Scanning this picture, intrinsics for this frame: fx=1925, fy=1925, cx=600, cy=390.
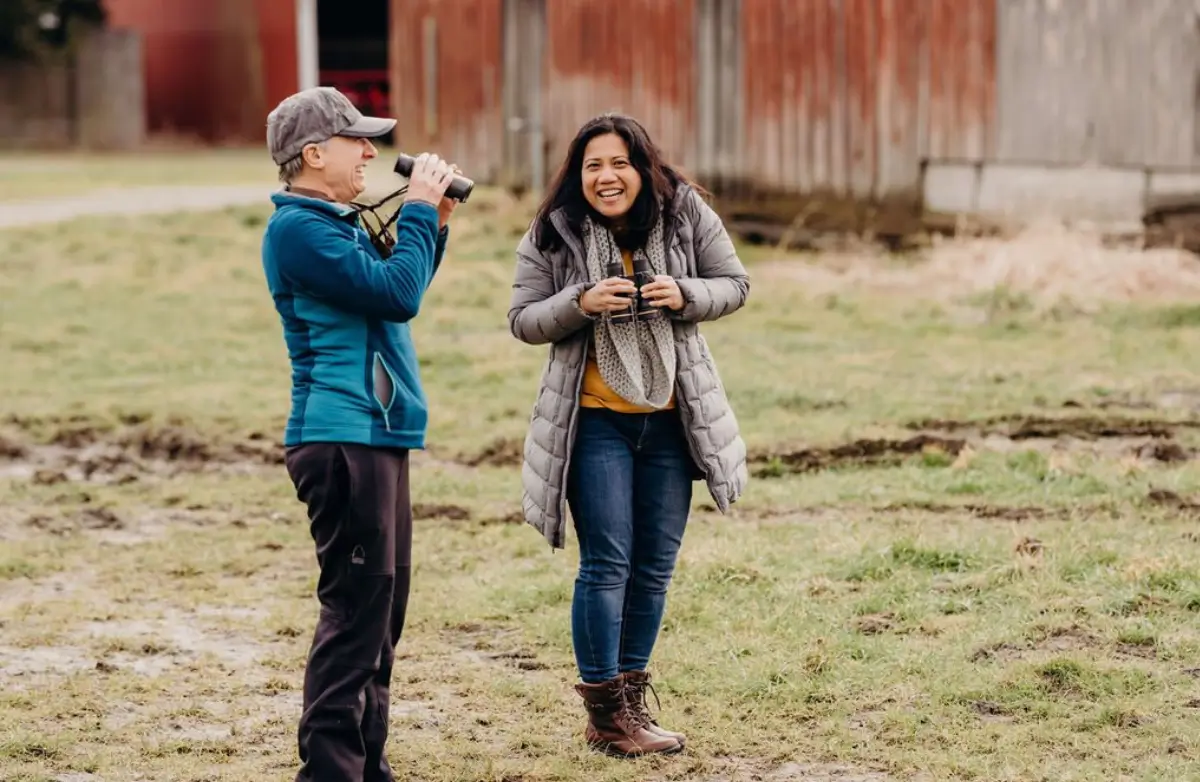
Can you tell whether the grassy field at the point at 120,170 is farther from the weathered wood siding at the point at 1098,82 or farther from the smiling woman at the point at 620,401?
the smiling woman at the point at 620,401

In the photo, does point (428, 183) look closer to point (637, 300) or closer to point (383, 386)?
point (383, 386)

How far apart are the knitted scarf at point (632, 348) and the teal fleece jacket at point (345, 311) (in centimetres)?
68

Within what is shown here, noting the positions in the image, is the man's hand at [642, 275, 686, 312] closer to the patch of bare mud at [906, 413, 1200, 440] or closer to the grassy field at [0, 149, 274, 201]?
the patch of bare mud at [906, 413, 1200, 440]

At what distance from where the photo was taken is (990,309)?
40.7ft

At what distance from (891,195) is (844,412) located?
601 centimetres

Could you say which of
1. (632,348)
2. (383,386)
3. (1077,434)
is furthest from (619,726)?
(1077,434)

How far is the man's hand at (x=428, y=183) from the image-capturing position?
444cm

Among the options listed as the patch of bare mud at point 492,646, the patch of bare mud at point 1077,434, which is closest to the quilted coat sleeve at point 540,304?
the patch of bare mud at point 492,646

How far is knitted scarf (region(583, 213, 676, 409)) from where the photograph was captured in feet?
16.3

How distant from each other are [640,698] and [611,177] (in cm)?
138

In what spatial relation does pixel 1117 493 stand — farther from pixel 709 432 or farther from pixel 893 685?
pixel 709 432

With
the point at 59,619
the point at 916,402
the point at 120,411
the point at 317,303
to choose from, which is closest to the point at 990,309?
the point at 916,402

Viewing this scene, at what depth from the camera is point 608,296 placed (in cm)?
486

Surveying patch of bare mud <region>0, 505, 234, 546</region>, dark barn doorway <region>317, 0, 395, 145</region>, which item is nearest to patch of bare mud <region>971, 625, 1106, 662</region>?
patch of bare mud <region>0, 505, 234, 546</region>
